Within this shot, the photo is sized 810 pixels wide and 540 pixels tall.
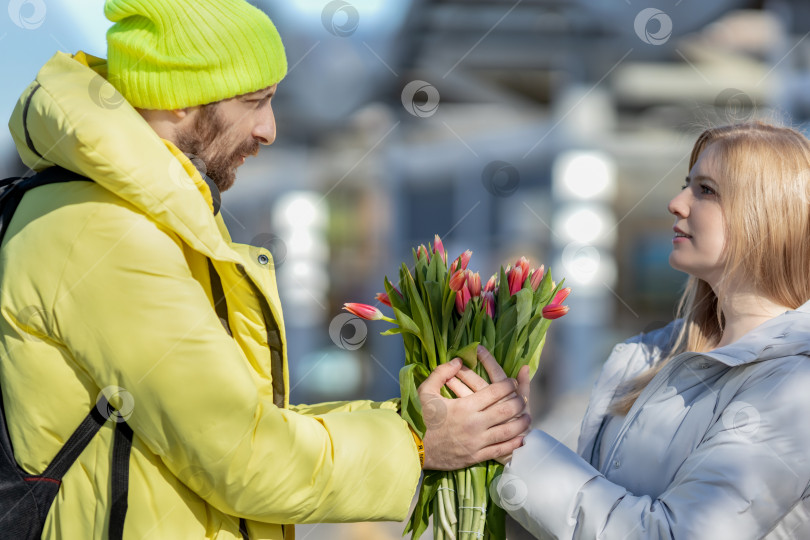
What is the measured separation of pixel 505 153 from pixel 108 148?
24.4 ft

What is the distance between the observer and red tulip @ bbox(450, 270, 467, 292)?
1.73 metres

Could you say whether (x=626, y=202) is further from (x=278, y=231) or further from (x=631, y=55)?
(x=278, y=231)

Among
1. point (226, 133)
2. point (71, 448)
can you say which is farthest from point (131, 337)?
point (226, 133)

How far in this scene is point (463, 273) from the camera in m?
1.73

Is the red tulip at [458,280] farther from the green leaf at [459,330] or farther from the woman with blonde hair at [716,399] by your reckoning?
the woman with blonde hair at [716,399]

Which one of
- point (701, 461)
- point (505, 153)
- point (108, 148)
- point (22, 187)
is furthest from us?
point (505, 153)

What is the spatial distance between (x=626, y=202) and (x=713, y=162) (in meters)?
6.83

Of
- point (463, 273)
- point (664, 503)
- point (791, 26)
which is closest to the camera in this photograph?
point (664, 503)

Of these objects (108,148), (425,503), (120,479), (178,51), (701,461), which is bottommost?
(425,503)

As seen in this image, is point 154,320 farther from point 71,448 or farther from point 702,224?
point 702,224

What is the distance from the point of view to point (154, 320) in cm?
129

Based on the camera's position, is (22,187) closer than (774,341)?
Yes

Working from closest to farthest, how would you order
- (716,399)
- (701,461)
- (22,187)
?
(22,187) → (701,461) → (716,399)

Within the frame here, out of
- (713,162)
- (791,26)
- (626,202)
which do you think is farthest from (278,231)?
(713,162)
